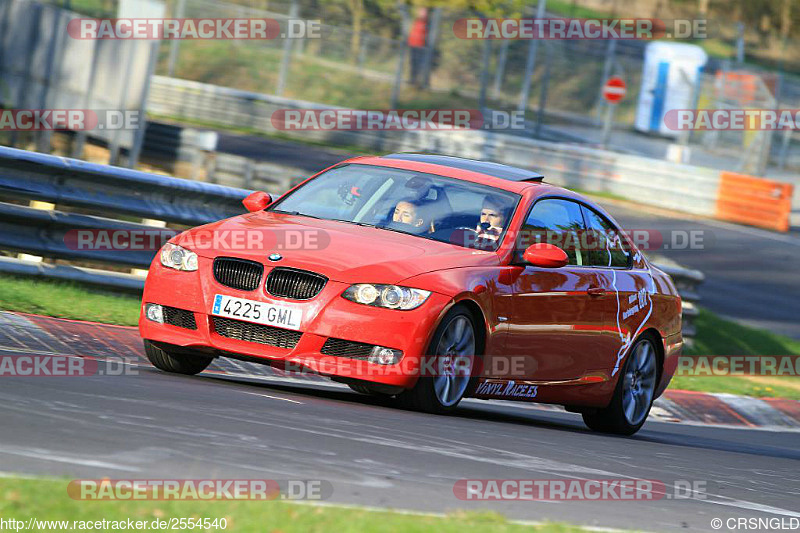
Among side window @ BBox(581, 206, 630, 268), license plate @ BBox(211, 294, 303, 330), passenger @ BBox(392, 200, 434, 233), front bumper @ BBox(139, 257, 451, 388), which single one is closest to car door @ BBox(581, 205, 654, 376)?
side window @ BBox(581, 206, 630, 268)

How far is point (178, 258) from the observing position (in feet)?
27.9

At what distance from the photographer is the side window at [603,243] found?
394 inches

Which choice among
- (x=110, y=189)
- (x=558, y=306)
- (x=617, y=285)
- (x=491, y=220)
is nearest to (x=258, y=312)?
(x=491, y=220)

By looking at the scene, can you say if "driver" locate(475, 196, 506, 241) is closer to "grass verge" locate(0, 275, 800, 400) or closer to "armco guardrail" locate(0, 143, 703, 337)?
"grass verge" locate(0, 275, 800, 400)

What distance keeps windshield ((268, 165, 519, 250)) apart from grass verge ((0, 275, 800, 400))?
6.09 ft

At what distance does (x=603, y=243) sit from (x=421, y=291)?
258 centimetres

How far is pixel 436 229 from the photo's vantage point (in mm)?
8914

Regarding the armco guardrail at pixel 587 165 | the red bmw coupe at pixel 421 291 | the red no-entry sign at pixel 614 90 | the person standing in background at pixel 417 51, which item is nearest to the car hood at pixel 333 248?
the red bmw coupe at pixel 421 291

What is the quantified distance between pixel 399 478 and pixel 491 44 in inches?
1127

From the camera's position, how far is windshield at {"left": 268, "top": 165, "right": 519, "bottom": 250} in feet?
29.3

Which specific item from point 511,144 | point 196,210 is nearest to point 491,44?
point 511,144

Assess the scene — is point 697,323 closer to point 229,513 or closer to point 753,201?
point 753,201

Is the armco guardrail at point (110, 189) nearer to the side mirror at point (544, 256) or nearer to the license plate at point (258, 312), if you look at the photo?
the license plate at point (258, 312)

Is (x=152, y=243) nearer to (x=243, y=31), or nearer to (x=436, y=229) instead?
(x=436, y=229)
